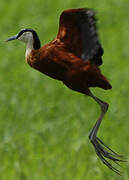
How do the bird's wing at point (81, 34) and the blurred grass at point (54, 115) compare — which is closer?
the bird's wing at point (81, 34)

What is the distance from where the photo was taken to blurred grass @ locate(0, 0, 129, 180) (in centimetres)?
772

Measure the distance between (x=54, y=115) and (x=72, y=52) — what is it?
5.64 meters

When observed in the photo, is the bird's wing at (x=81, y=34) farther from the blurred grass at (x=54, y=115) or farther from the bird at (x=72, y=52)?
the blurred grass at (x=54, y=115)

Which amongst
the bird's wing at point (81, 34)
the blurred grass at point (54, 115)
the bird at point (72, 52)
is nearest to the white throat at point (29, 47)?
the bird at point (72, 52)

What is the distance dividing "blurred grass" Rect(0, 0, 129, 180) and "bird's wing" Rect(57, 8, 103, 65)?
2.42 meters

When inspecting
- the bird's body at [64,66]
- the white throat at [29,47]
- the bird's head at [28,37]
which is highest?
the bird's head at [28,37]

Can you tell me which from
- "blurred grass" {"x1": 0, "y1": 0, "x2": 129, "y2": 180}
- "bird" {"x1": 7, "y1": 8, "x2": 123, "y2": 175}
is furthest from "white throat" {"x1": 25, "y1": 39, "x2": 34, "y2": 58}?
"blurred grass" {"x1": 0, "y1": 0, "x2": 129, "y2": 180}

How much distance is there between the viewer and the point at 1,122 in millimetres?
9531

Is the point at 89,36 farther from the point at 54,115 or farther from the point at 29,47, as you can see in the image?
the point at 54,115

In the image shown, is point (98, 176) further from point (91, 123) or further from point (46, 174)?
point (91, 123)

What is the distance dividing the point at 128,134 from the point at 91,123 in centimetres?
53

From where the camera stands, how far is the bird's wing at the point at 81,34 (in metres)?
4.05

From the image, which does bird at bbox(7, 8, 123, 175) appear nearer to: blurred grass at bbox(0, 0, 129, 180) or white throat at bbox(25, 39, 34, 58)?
white throat at bbox(25, 39, 34, 58)

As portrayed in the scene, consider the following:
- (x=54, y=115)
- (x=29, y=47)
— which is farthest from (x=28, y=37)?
(x=54, y=115)
